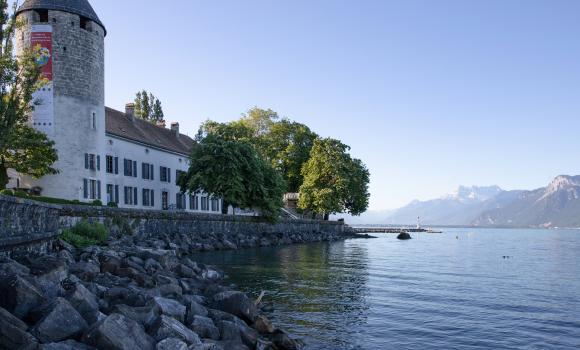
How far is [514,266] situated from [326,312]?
23.9m

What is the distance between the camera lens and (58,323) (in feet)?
31.2

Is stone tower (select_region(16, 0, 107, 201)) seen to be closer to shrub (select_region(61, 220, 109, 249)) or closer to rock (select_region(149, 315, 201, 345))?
shrub (select_region(61, 220, 109, 249))

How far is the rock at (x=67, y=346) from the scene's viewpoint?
8.53 meters

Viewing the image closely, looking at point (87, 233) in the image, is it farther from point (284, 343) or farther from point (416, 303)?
point (284, 343)

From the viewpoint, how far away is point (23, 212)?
61.0 feet

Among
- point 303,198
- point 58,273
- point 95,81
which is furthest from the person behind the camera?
point 303,198

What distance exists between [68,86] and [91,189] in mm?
8277

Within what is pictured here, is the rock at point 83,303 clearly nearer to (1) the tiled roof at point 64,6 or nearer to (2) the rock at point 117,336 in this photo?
(2) the rock at point 117,336

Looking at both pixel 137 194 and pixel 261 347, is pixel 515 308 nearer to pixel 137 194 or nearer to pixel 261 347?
pixel 261 347

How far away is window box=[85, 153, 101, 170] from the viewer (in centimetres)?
4147

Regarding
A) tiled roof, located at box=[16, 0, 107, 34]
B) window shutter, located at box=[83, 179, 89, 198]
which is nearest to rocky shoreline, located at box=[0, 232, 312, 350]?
window shutter, located at box=[83, 179, 89, 198]

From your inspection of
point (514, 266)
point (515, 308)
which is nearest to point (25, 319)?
point (515, 308)

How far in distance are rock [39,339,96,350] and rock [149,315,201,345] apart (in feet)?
4.88

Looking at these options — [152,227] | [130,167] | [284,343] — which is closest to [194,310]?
[284,343]
